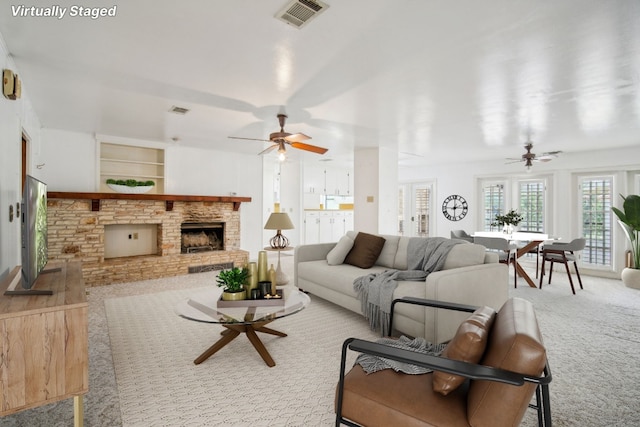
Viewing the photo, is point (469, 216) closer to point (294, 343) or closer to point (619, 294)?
point (619, 294)

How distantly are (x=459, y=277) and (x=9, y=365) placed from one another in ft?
9.23

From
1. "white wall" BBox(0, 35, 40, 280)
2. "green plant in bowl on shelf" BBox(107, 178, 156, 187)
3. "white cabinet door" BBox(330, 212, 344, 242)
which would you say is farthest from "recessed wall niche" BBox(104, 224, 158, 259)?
"white cabinet door" BBox(330, 212, 344, 242)

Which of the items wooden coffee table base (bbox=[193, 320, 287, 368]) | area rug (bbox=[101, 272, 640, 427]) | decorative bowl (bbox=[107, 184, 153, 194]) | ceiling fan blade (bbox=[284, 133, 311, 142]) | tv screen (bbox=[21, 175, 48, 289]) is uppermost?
ceiling fan blade (bbox=[284, 133, 311, 142])

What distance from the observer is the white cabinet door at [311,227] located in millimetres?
8945

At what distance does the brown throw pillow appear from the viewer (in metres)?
3.89

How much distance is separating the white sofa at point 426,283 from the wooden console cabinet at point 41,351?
222cm

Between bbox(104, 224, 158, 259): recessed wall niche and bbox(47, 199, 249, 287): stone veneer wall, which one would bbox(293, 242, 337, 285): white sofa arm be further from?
bbox(104, 224, 158, 259): recessed wall niche

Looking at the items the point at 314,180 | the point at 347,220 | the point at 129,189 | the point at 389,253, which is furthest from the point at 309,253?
the point at 347,220

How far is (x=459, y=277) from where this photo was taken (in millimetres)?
2689

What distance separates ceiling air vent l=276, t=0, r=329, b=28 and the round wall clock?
23.1 feet

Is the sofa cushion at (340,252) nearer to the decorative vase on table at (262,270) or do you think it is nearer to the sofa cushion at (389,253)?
the sofa cushion at (389,253)

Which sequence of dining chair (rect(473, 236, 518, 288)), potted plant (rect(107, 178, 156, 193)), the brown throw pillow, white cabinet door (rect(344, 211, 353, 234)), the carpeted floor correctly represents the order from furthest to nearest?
white cabinet door (rect(344, 211, 353, 234)), potted plant (rect(107, 178, 156, 193)), dining chair (rect(473, 236, 518, 288)), the brown throw pillow, the carpeted floor

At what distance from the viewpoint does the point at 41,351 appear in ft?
4.98

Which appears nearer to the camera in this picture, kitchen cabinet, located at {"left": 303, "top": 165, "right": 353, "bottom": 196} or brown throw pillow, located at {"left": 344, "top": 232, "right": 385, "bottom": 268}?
brown throw pillow, located at {"left": 344, "top": 232, "right": 385, "bottom": 268}
